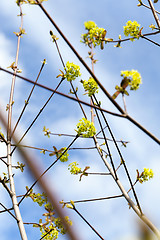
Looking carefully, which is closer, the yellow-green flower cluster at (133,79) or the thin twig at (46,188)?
the thin twig at (46,188)

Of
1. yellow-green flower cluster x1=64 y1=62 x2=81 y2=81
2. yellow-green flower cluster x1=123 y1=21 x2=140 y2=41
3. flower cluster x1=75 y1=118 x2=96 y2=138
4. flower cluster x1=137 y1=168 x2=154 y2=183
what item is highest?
yellow-green flower cluster x1=123 y1=21 x2=140 y2=41

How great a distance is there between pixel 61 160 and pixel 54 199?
343 cm

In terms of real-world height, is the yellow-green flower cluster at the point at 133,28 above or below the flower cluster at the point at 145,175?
above

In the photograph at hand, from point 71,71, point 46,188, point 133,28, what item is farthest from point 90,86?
point 46,188

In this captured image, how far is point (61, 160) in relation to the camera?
12.3 ft

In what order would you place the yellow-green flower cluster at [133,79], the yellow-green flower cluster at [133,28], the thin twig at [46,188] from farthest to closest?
the yellow-green flower cluster at [133,28]
the yellow-green flower cluster at [133,79]
the thin twig at [46,188]

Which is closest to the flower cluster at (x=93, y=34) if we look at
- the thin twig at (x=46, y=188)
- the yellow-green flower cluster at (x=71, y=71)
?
the yellow-green flower cluster at (x=71, y=71)

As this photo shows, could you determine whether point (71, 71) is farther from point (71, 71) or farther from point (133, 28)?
point (133, 28)

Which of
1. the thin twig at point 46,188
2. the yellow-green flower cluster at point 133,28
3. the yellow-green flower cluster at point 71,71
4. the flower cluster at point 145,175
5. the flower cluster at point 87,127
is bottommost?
the thin twig at point 46,188

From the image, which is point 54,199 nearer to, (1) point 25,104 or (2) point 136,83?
(2) point 136,83

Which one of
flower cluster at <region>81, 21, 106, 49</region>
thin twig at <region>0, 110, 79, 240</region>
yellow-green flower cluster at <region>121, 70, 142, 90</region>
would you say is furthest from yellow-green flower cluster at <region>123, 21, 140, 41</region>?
thin twig at <region>0, 110, 79, 240</region>

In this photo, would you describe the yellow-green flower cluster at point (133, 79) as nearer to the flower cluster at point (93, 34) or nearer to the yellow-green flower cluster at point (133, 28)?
the flower cluster at point (93, 34)

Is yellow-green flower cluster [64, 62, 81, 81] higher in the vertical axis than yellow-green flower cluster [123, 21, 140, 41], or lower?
lower

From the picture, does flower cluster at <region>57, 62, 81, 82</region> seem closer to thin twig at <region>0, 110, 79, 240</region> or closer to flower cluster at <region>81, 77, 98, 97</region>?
flower cluster at <region>81, 77, 98, 97</region>
